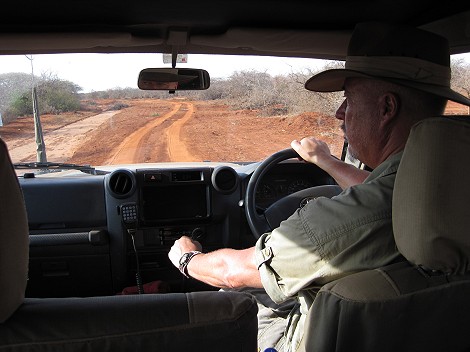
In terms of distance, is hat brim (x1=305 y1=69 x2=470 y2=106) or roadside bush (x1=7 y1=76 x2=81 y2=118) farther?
roadside bush (x1=7 y1=76 x2=81 y2=118)

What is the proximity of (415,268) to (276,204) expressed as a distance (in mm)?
2092

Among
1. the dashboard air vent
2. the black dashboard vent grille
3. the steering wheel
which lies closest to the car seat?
the steering wheel

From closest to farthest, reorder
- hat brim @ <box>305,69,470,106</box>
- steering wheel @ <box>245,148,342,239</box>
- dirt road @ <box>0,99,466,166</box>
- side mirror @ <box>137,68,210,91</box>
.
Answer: hat brim @ <box>305,69,470,106</box>
side mirror @ <box>137,68,210,91</box>
steering wheel @ <box>245,148,342,239</box>
dirt road @ <box>0,99,466,166</box>

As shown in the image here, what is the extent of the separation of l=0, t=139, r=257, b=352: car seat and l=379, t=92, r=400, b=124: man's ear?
3.42 ft

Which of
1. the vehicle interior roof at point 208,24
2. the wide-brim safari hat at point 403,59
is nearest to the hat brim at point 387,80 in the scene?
the wide-brim safari hat at point 403,59

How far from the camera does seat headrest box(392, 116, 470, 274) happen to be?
137 cm

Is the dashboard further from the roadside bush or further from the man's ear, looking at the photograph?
the man's ear

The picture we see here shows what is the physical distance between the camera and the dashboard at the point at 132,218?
366 centimetres

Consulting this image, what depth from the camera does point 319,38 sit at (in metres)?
3.23

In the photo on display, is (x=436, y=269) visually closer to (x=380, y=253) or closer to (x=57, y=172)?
(x=380, y=253)

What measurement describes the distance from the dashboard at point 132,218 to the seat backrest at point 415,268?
2455mm

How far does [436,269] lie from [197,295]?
741 millimetres

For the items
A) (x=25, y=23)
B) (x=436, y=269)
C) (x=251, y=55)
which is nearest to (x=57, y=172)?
(x=25, y=23)

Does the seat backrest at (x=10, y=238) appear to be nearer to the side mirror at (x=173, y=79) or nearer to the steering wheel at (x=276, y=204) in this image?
the side mirror at (x=173, y=79)
